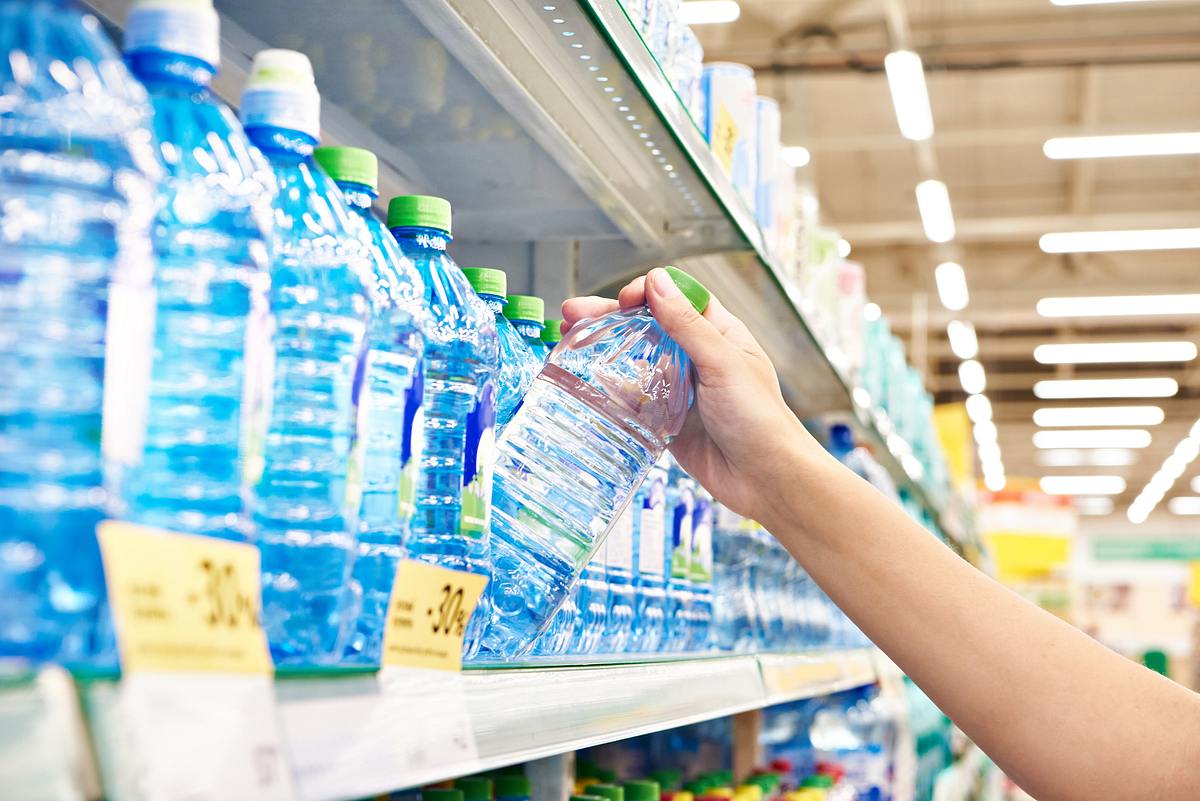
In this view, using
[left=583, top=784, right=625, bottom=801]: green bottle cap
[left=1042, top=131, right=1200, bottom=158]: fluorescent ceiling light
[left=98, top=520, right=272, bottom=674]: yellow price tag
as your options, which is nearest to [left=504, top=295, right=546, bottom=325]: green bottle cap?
[left=583, top=784, right=625, bottom=801]: green bottle cap

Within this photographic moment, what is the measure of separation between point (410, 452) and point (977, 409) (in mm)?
14568

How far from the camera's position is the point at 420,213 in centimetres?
122

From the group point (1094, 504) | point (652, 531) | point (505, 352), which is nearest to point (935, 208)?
point (652, 531)

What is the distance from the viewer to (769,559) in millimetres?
2885

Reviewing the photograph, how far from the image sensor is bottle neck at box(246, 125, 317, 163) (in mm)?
935

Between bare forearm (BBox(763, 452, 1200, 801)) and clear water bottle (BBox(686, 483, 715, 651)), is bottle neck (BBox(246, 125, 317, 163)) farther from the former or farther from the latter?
clear water bottle (BBox(686, 483, 715, 651))

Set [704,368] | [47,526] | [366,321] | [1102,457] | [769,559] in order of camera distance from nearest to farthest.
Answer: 1. [47,526]
2. [366,321]
3. [704,368]
4. [769,559]
5. [1102,457]

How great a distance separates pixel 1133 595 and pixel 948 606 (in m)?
17.3

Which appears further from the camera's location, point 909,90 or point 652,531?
point 909,90

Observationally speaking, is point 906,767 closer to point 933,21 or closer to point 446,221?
point 446,221

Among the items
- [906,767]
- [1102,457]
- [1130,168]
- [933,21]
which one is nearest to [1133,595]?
[1102,457]

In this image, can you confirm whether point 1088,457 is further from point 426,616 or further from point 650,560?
point 426,616

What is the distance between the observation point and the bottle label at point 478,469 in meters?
1.15

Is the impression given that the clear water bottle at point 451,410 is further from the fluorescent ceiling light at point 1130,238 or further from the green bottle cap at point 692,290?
the fluorescent ceiling light at point 1130,238
